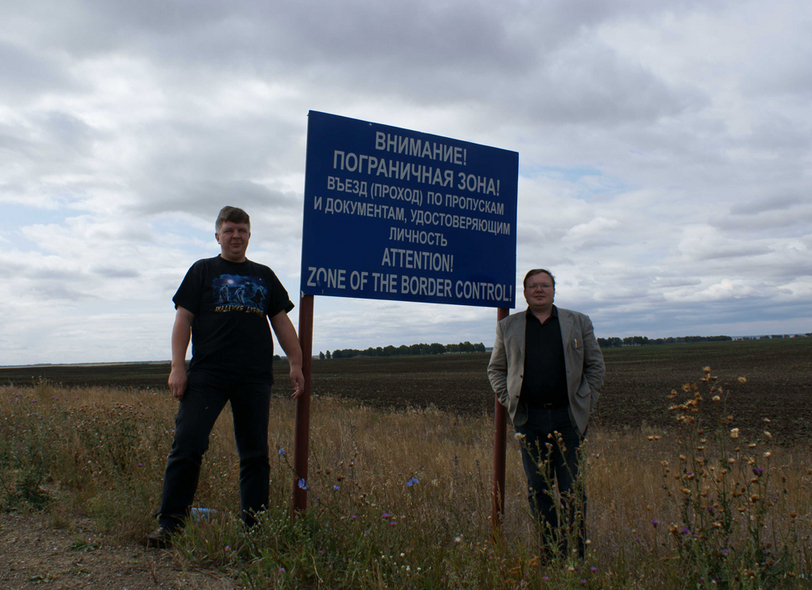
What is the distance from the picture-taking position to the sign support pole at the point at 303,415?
365cm

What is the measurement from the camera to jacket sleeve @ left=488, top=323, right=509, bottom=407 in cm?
386

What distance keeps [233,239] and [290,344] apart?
0.79 meters

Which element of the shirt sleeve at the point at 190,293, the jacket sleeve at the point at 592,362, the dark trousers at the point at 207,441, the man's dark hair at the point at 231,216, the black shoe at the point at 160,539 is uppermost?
the man's dark hair at the point at 231,216

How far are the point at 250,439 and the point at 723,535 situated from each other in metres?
2.63

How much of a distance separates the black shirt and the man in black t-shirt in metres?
1.56

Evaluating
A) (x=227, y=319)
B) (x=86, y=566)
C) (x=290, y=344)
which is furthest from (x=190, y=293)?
(x=86, y=566)

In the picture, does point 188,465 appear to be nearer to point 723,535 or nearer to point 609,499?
point 723,535

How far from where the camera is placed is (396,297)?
13.8ft

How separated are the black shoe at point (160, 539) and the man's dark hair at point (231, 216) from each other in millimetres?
1859

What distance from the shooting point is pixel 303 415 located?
3793 mm

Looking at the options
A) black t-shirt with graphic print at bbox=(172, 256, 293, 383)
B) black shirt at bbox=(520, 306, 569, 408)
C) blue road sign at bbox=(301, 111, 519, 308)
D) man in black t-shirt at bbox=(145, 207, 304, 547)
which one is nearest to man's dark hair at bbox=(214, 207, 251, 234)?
man in black t-shirt at bbox=(145, 207, 304, 547)

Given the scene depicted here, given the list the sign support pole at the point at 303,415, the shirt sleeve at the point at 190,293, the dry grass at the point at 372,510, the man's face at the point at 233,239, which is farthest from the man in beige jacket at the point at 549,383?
the shirt sleeve at the point at 190,293

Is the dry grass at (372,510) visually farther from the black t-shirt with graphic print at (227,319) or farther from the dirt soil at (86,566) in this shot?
the black t-shirt with graphic print at (227,319)

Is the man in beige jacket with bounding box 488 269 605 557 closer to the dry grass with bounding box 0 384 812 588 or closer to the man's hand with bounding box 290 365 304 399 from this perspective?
the dry grass with bounding box 0 384 812 588
